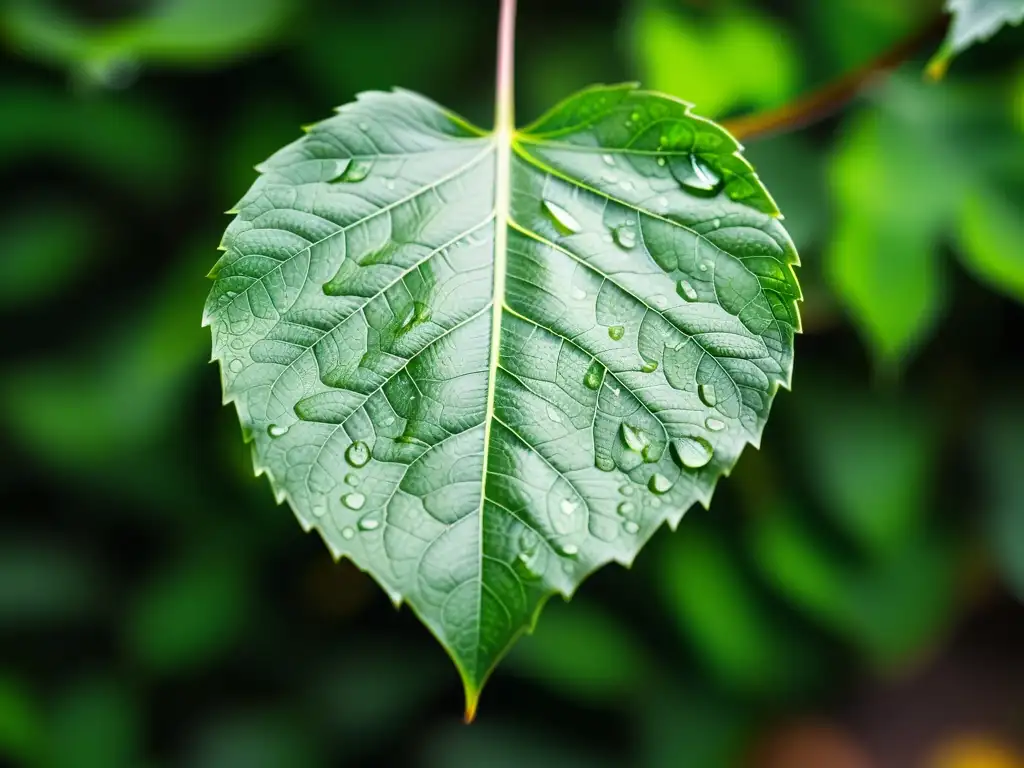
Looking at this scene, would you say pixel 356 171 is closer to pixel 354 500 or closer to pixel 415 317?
pixel 415 317

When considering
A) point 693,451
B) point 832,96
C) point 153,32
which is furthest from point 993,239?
point 153,32

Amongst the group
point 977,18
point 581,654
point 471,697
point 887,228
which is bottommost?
point 581,654

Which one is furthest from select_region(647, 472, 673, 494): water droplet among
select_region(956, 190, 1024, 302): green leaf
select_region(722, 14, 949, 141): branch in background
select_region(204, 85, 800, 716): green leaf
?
select_region(956, 190, 1024, 302): green leaf

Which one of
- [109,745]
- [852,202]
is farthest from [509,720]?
[852,202]

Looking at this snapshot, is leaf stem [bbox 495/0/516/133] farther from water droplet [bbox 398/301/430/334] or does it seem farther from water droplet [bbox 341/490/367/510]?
water droplet [bbox 341/490/367/510]

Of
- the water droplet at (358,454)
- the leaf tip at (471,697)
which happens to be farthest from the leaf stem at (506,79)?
the leaf tip at (471,697)

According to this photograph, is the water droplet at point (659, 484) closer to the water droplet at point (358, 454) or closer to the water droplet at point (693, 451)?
the water droplet at point (693, 451)
